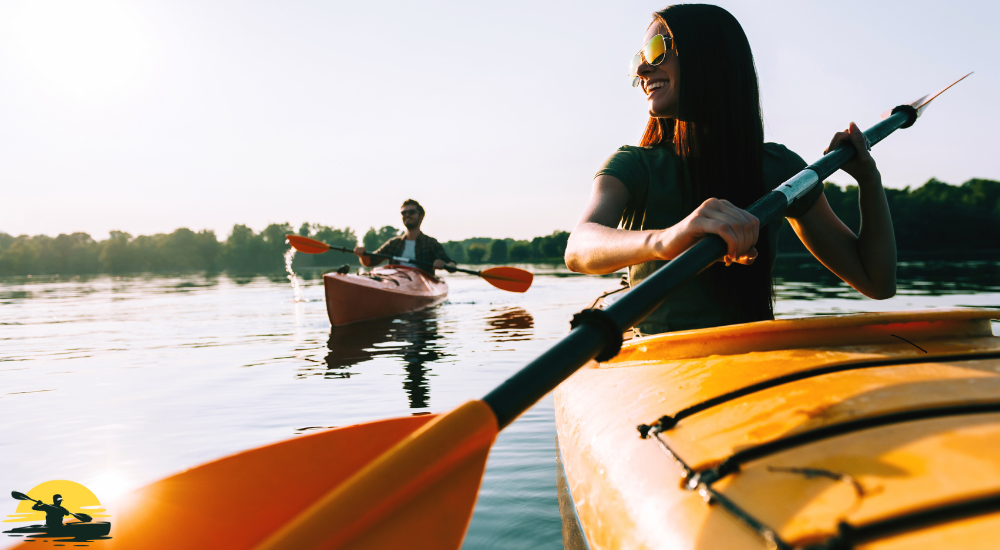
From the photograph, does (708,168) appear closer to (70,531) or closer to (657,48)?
(657,48)

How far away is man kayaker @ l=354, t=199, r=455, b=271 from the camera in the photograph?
468 inches

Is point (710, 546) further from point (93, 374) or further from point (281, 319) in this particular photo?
point (281, 319)

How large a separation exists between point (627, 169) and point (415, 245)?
10.4 m

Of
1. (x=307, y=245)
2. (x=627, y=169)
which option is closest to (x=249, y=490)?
(x=627, y=169)

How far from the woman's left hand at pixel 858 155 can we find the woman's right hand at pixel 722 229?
3.19 feet

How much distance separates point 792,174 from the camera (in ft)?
7.48

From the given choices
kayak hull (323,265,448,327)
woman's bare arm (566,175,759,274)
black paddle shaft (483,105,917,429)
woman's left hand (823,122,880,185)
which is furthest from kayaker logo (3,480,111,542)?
kayak hull (323,265,448,327)

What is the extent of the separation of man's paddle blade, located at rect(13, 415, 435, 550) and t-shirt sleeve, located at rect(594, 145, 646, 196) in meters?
1.06

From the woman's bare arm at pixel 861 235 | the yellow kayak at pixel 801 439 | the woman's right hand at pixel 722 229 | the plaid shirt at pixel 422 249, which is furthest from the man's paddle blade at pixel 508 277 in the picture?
the woman's right hand at pixel 722 229

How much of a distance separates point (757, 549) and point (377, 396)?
433 centimetres

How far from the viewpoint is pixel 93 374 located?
6078 millimetres

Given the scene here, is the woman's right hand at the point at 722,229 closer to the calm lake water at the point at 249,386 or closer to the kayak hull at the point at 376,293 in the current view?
the calm lake water at the point at 249,386

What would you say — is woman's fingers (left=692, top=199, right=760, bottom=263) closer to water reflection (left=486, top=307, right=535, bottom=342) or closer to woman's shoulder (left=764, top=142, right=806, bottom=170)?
woman's shoulder (left=764, top=142, right=806, bottom=170)

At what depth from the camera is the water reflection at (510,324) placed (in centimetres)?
821
